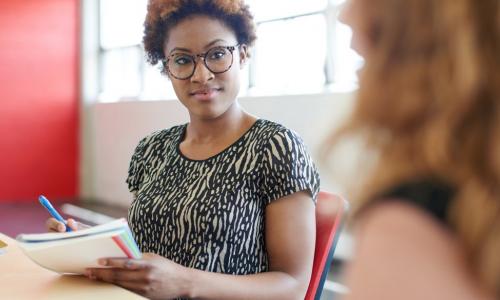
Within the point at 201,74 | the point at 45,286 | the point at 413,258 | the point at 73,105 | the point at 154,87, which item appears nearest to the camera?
the point at 413,258

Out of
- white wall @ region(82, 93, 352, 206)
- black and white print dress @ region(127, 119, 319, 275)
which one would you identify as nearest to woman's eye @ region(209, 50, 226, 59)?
black and white print dress @ region(127, 119, 319, 275)

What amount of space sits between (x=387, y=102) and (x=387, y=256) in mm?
129

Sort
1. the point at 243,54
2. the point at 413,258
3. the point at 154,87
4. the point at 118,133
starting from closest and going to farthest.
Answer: the point at 413,258 < the point at 243,54 < the point at 154,87 < the point at 118,133

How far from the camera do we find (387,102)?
48 centimetres

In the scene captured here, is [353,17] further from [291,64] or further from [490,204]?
[291,64]

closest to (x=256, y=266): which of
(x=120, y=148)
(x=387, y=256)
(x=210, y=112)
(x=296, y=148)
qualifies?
(x=296, y=148)

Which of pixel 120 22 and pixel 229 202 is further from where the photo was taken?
pixel 120 22

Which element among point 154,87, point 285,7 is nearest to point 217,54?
point 285,7

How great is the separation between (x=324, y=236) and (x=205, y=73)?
21.0 inches

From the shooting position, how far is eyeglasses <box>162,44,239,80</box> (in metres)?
1.50

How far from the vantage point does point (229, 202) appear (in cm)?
132

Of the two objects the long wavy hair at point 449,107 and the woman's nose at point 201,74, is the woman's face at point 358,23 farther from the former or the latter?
the woman's nose at point 201,74

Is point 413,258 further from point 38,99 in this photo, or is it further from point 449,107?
point 38,99

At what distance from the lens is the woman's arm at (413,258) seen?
44 centimetres
